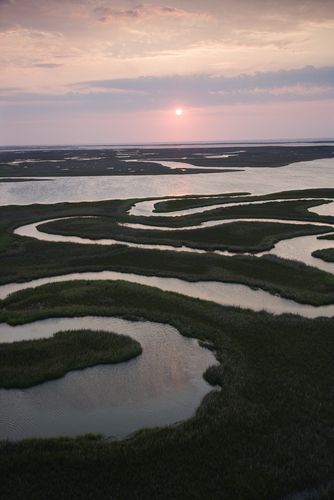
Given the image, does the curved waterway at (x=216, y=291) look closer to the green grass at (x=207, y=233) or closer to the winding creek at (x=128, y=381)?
the winding creek at (x=128, y=381)

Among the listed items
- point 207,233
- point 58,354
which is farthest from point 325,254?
point 58,354

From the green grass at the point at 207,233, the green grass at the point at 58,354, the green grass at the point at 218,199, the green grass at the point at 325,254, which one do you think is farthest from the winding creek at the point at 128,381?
the green grass at the point at 218,199

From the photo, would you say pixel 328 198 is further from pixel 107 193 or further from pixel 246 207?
pixel 107 193

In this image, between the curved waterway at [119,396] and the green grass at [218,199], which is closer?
the curved waterway at [119,396]

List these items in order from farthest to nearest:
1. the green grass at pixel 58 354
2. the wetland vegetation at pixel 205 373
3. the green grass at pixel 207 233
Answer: the green grass at pixel 207 233
the green grass at pixel 58 354
the wetland vegetation at pixel 205 373

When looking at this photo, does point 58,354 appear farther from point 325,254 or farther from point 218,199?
point 218,199

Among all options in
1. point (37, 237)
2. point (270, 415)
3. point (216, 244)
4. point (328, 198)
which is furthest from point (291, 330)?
point (328, 198)
